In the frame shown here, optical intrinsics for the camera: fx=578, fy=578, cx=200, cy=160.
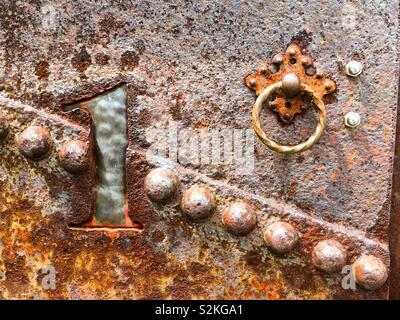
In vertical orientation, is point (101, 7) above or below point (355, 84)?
above

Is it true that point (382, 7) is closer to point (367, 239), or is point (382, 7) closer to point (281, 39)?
point (281, 39)

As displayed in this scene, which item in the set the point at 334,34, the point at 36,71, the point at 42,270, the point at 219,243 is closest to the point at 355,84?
the point at 334,34

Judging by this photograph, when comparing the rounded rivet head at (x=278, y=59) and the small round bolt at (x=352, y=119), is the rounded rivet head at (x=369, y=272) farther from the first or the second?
the rounded rivet head at (x=278, y=59)

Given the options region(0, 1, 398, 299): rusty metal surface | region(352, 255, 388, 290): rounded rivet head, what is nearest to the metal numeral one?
region(0, 1, 398, 299): rusty metal surface

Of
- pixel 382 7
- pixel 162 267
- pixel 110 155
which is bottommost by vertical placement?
pixel 162 267

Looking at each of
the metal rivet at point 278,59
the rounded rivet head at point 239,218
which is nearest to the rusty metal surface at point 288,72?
the metal rivet at point 278,59

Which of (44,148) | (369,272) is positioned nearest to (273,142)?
(369,272)
